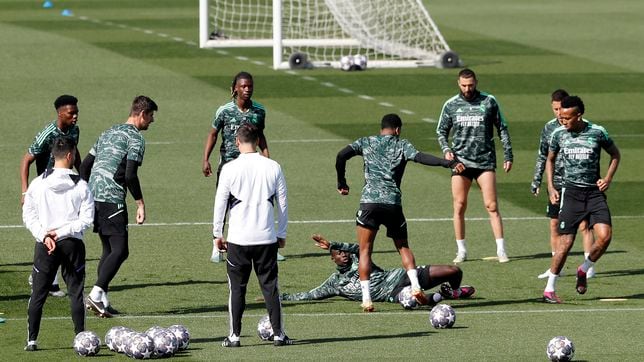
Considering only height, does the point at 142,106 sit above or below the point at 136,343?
above

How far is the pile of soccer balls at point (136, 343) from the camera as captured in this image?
544 inches

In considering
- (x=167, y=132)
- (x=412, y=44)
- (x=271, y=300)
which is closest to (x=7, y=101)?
(x=167, y=132)

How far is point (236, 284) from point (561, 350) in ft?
9.86

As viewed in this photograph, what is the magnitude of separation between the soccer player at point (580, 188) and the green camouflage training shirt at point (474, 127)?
7.19 ft

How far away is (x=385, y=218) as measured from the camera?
53.7 ft

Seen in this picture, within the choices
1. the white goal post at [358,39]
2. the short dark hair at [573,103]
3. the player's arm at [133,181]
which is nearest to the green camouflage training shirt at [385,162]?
the short dark hair at [573,103]

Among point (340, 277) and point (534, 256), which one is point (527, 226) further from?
point (340, 277)

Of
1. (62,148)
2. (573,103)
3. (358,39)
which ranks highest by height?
(573,103)

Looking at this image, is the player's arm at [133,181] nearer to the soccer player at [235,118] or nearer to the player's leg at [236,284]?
the player's leg at [236,284]

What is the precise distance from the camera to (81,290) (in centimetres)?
1431

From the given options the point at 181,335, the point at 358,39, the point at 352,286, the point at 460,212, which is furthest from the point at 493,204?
the point at 358,39

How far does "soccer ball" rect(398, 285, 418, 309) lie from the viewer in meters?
16.5

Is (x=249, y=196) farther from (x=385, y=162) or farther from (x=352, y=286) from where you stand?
(x=352, y=286)

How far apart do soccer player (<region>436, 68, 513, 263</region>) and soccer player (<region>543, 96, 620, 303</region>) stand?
2146 millimetres
